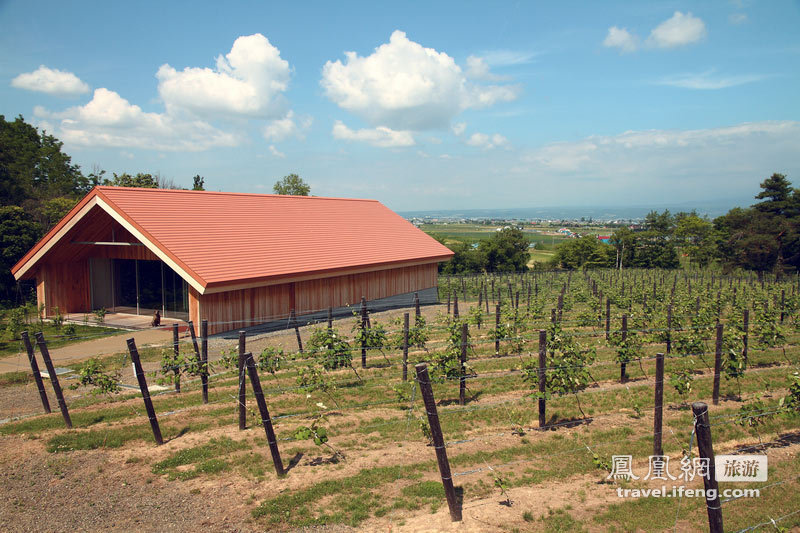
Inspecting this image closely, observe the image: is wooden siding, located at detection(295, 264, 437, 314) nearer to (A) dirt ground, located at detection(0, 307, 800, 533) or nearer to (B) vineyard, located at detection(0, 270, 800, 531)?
(B) vineyard, located at detection(0, 270, 800, 531)

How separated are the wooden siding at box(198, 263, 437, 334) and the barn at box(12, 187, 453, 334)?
42 millimetres

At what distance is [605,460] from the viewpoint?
649 cm

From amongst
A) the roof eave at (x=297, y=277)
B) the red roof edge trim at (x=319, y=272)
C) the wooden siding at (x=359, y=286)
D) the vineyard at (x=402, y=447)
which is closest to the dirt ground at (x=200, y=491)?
the vineyard at (x=402, y=447)

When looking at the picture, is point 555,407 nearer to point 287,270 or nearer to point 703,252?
point 287,270

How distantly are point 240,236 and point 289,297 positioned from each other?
3209 mm

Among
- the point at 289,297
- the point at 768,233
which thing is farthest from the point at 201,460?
the point at 768,233

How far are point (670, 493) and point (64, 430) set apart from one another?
8788 millimetres

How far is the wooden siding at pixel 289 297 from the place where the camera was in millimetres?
17062

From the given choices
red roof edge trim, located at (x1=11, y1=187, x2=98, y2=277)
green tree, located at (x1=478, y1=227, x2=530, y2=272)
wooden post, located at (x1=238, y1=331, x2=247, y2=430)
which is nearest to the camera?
wooden post, located at (x1=238, y1=331, x2=247, y2=430)

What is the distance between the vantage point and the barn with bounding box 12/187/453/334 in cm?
1700

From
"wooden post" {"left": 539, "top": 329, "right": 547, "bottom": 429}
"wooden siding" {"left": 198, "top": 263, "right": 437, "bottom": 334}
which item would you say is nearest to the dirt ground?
"wooden post" {"left": 539, "top": 329, "right": 547, "bottom": 429}

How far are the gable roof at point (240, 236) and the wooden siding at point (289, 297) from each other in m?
0.84

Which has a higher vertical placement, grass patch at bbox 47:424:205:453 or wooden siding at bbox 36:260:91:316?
wooden siding at bbox 36:260:91:316

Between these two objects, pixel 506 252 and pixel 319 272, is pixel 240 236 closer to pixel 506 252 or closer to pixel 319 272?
pixel 319 272
